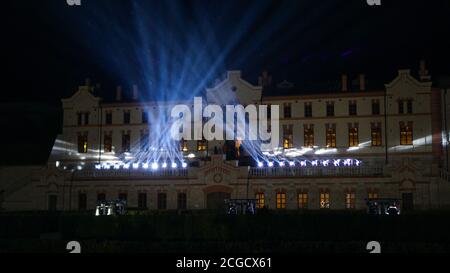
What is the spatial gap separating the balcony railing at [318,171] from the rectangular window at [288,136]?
819 cm

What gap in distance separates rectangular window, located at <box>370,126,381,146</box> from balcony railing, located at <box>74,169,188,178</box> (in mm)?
19307

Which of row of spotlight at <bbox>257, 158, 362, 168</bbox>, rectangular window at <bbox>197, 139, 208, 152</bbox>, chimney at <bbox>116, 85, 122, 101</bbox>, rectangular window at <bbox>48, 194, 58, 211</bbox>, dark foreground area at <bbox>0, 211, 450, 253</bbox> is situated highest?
chimney at <bbox>116, 85, 122, 101</bbox>

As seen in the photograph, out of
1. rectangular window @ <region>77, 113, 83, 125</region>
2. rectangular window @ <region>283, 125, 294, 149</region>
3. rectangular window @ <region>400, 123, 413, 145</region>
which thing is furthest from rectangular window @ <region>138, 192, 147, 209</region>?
rectangular window @ <region>400, 123, 413, 145</region>

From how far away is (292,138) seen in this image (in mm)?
58781

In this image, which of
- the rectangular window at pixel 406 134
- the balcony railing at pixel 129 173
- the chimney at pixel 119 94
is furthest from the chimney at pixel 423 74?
the chimney at pixel 119 94

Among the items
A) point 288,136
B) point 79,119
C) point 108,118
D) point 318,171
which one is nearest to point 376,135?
point 288,136

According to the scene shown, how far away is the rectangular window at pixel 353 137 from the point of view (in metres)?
57.5

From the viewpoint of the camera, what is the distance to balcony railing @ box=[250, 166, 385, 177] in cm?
4928

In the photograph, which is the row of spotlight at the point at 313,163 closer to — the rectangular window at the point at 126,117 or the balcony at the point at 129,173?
the balcony at the point at 129,173

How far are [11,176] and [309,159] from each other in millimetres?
30880

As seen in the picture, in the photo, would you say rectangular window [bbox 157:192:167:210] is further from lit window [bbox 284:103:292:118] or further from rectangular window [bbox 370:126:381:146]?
rectangular window [bbox 370:126:381:146]

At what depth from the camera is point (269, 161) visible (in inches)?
2173

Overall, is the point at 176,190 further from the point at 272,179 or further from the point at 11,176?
the point at 11,176

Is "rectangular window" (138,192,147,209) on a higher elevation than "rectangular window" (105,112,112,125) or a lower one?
lower
